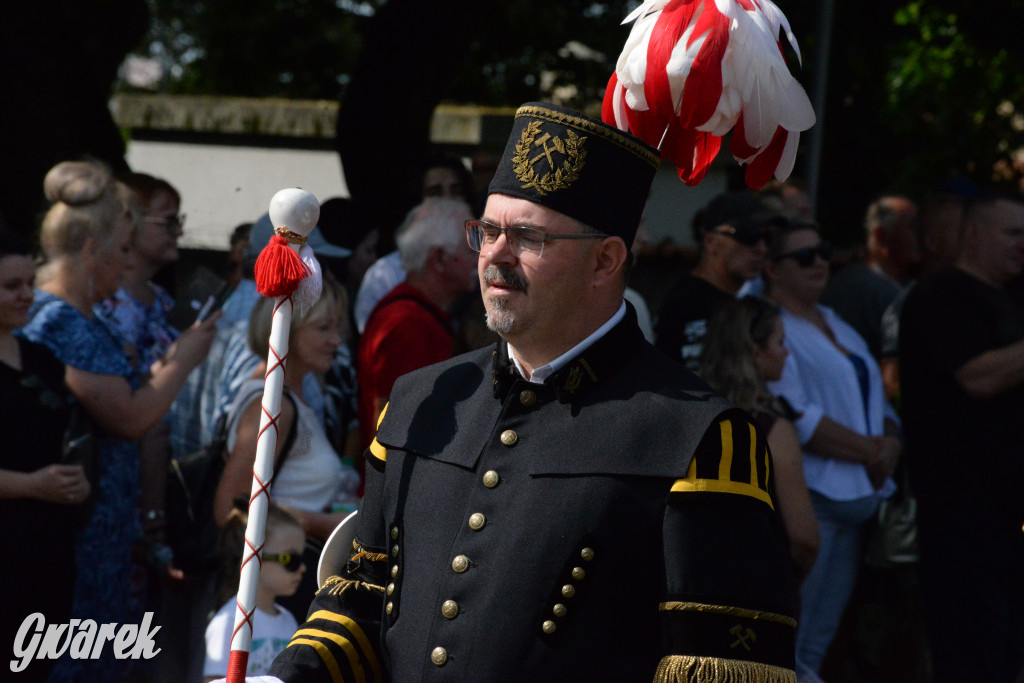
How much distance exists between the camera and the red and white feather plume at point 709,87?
7.97 feet

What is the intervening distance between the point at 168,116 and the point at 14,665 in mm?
6216

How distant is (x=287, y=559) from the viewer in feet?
11.9

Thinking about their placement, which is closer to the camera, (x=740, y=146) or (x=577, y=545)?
(x=577, y=545)

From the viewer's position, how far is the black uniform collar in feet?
7.53

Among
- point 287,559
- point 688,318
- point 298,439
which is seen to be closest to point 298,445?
point 298,439

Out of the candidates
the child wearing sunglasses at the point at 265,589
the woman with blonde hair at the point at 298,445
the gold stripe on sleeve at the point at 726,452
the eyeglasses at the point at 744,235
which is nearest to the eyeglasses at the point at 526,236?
the gold stripe on sleeve at the point at 726,452

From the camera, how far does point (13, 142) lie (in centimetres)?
566

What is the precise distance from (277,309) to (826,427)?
2846 mm

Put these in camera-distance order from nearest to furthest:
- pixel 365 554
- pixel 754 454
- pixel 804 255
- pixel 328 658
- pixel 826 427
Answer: pixel 754 454 < pixel 328 658 < pixel 365 554 < pixel 826 427 < pixel 804 255

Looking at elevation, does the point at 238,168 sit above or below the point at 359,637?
below

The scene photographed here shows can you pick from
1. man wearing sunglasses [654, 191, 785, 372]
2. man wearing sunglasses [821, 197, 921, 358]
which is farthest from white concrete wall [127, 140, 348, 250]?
man wearing sunglasses [654, 191, 785, 372]

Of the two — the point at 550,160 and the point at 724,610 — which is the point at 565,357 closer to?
the point at 550,160

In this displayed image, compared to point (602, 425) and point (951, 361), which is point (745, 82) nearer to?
point (602, 425)

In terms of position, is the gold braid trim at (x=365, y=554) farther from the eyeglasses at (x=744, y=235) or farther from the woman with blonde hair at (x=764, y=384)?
the eyeglasses at (x=744, y=235)
